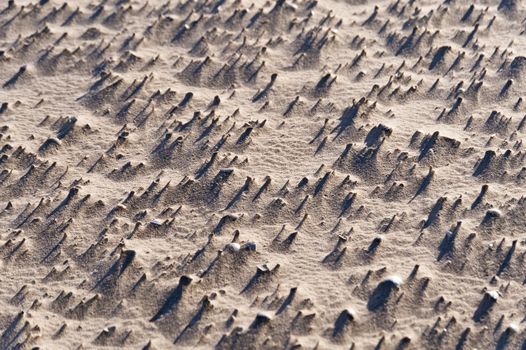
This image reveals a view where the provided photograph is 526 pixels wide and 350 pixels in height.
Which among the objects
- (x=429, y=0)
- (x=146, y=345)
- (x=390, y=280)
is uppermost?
(x=429, y=0)

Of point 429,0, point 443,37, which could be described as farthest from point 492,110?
point 429,0

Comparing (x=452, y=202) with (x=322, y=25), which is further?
(x=322, y=25)

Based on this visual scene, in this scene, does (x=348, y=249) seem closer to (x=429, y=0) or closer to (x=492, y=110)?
(x=492, y=110)

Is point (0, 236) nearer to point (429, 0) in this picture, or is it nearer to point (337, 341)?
point (337, 341)

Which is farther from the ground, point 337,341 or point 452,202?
point 452,202

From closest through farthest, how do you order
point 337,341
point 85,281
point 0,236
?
point 337,341 → point 85,281 → point 0,236

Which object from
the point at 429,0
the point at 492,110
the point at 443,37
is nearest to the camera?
the point at 492,110

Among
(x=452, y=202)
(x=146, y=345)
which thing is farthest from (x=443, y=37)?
(x=146, y=345)
